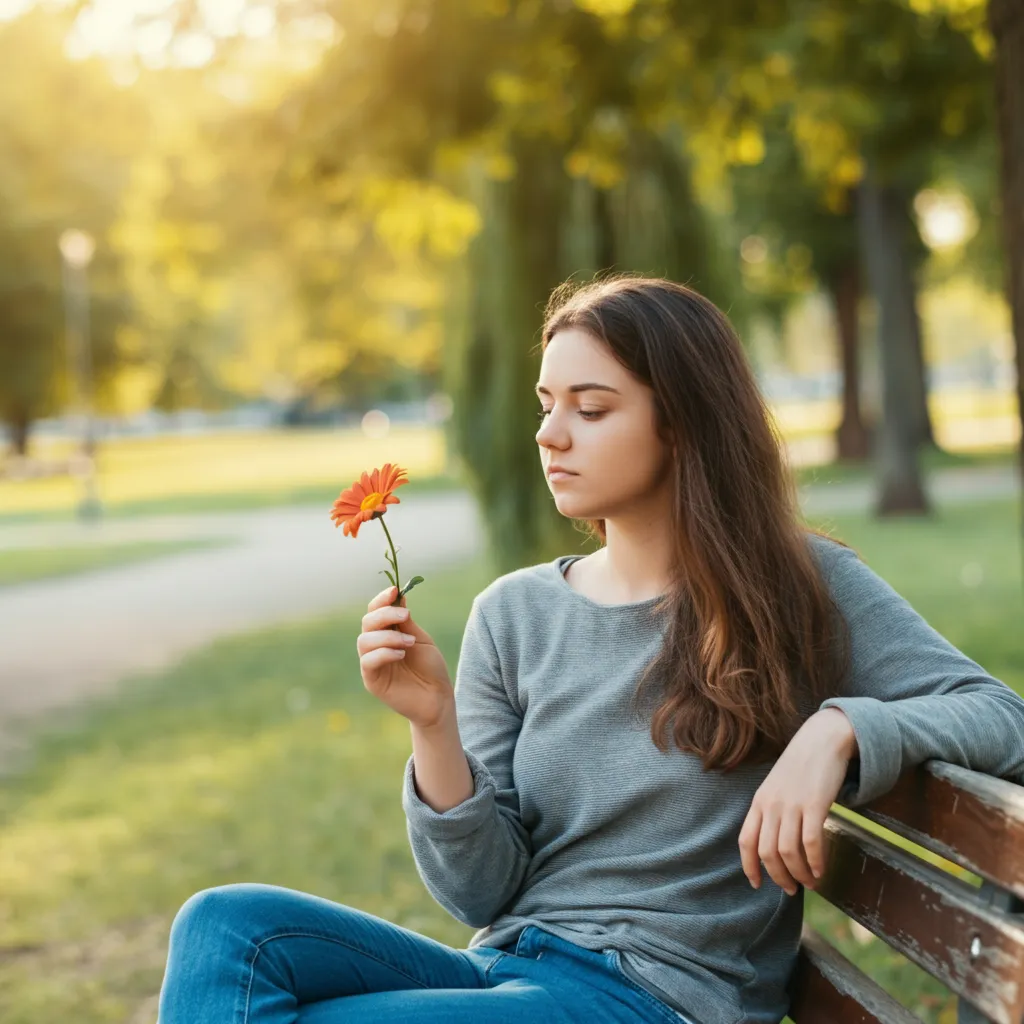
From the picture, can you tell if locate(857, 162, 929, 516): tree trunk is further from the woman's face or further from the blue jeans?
the blue jeans

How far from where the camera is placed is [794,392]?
112 metres

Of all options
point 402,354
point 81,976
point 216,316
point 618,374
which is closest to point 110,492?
point 402,354

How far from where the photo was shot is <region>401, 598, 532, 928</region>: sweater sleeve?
7.11 ft

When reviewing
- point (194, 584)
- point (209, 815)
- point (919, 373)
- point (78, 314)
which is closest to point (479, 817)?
point (209, 815)

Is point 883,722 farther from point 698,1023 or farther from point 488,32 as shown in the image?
point 488,32

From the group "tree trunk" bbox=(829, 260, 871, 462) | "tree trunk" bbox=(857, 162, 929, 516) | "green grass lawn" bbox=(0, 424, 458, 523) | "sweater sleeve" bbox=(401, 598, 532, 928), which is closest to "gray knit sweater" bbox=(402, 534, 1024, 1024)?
"sweater sleeve" bbox=(401, 598, 532, 928)

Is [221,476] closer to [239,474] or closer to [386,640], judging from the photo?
[239,474]

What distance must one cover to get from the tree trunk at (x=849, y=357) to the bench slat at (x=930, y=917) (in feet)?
82.0

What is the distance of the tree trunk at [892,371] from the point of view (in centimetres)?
1753

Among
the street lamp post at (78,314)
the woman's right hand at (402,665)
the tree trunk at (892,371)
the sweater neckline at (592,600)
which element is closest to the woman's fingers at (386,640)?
the woman's right hand at (402,665)

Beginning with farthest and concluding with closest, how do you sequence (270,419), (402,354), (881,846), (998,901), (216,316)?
1. (270,419)
2. (216,316)
3. (402,354)
4. (881,846)
5. (998,901)

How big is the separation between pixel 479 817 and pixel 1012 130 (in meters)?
3.52

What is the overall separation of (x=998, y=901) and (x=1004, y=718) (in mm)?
306

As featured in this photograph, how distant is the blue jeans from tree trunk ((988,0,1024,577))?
11.1 feet
